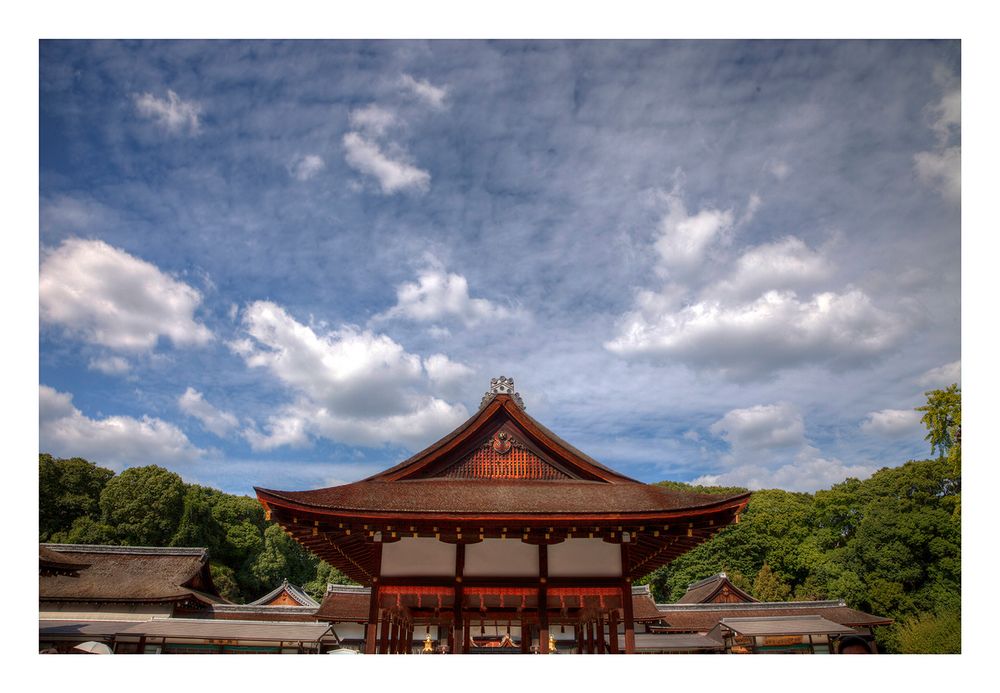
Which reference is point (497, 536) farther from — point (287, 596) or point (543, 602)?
point (287, 596)

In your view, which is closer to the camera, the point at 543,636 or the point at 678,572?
the point at 543,636

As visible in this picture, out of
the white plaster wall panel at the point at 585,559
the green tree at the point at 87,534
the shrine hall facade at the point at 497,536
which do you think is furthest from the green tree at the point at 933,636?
the green tree at the point at 87,534

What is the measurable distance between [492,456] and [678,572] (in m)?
41.2

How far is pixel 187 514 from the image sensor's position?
154 ft

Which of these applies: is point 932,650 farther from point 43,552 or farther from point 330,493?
point 43,552

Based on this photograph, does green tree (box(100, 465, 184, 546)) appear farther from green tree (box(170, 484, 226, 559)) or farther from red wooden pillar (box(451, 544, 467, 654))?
red wooden pillar (box(451, 544, 467, 654))

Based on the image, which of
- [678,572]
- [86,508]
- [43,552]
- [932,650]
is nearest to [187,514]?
[86,508]

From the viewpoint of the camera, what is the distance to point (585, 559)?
11977 millimetres

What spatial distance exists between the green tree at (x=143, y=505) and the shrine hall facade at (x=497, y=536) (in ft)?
134

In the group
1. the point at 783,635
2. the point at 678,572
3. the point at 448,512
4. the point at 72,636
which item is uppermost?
the point at 448,512

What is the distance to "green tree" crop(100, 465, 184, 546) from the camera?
45250 mm

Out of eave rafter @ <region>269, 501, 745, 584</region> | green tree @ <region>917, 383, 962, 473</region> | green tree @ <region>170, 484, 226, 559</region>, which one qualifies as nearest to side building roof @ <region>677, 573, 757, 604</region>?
green tree @ <region>917, 383, 962, 473</region>

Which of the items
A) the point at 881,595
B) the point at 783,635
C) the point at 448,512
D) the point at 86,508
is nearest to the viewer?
the point at 448,512

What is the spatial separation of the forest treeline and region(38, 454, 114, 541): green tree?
83 mm
